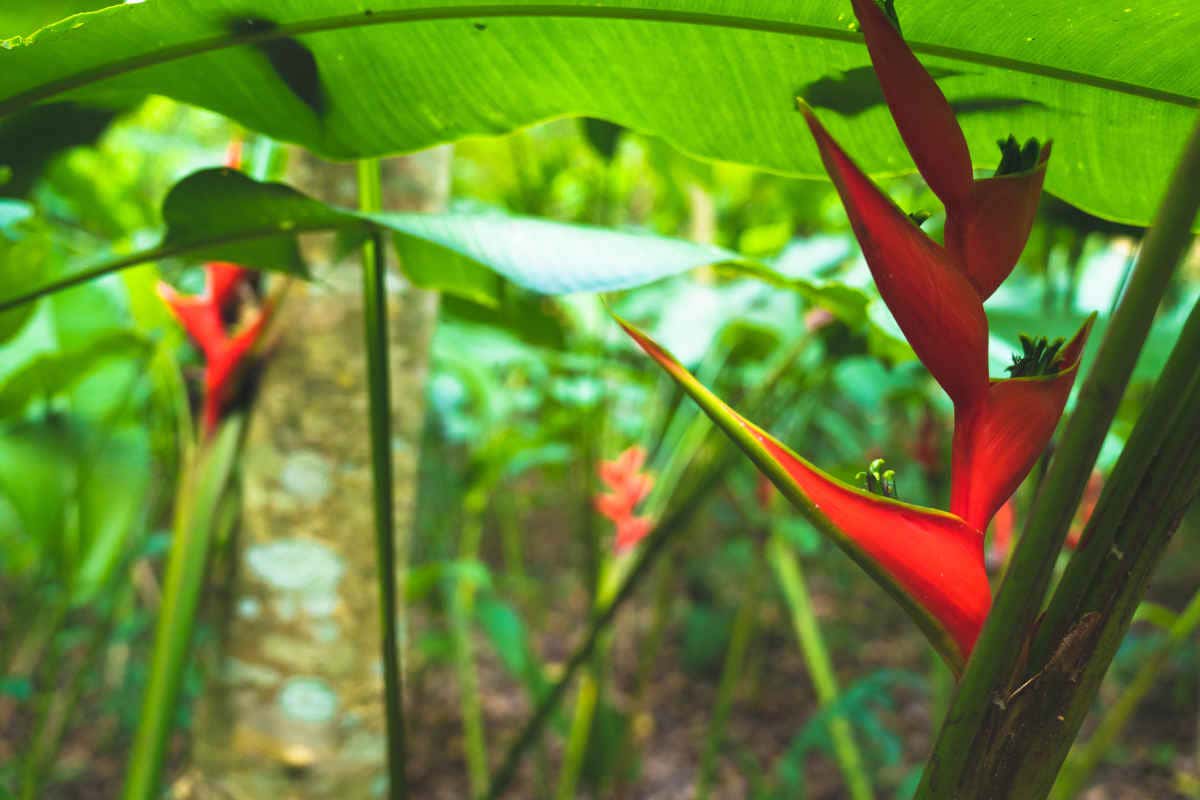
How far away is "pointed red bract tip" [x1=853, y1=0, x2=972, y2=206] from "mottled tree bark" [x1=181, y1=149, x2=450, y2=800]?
1.71 ft

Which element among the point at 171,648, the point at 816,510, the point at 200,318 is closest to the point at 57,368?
the point at 200,318

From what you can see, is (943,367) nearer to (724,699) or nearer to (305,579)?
(305,579)

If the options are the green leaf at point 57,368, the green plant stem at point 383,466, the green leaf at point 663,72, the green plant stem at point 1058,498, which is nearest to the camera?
the green plant stem at point 1058,498

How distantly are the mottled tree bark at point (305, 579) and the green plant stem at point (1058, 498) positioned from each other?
55cm

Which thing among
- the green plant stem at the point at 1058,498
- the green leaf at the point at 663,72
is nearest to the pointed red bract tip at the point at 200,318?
the green leaf at the point at 663,72

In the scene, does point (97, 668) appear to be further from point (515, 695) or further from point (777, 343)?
point (777, 343)

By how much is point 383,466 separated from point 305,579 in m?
0.28

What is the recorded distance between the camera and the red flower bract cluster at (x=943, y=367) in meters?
0.23

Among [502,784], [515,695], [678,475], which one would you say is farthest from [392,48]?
[515,695]

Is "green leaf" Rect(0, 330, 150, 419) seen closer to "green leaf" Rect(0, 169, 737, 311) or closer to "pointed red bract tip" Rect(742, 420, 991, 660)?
"green leaf" Rect(0, 169, 737, 311)

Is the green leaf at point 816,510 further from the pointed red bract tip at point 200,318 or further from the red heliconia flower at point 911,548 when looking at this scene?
the pointed red bract tip at point 200,318

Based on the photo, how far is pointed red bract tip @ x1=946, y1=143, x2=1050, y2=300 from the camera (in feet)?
0.79

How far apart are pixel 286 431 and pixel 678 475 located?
0.48 m

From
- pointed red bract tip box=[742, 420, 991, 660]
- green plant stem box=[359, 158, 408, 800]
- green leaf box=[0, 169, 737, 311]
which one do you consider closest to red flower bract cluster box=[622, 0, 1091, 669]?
pointed red bract tip box=[742, 420, 991, 660]
